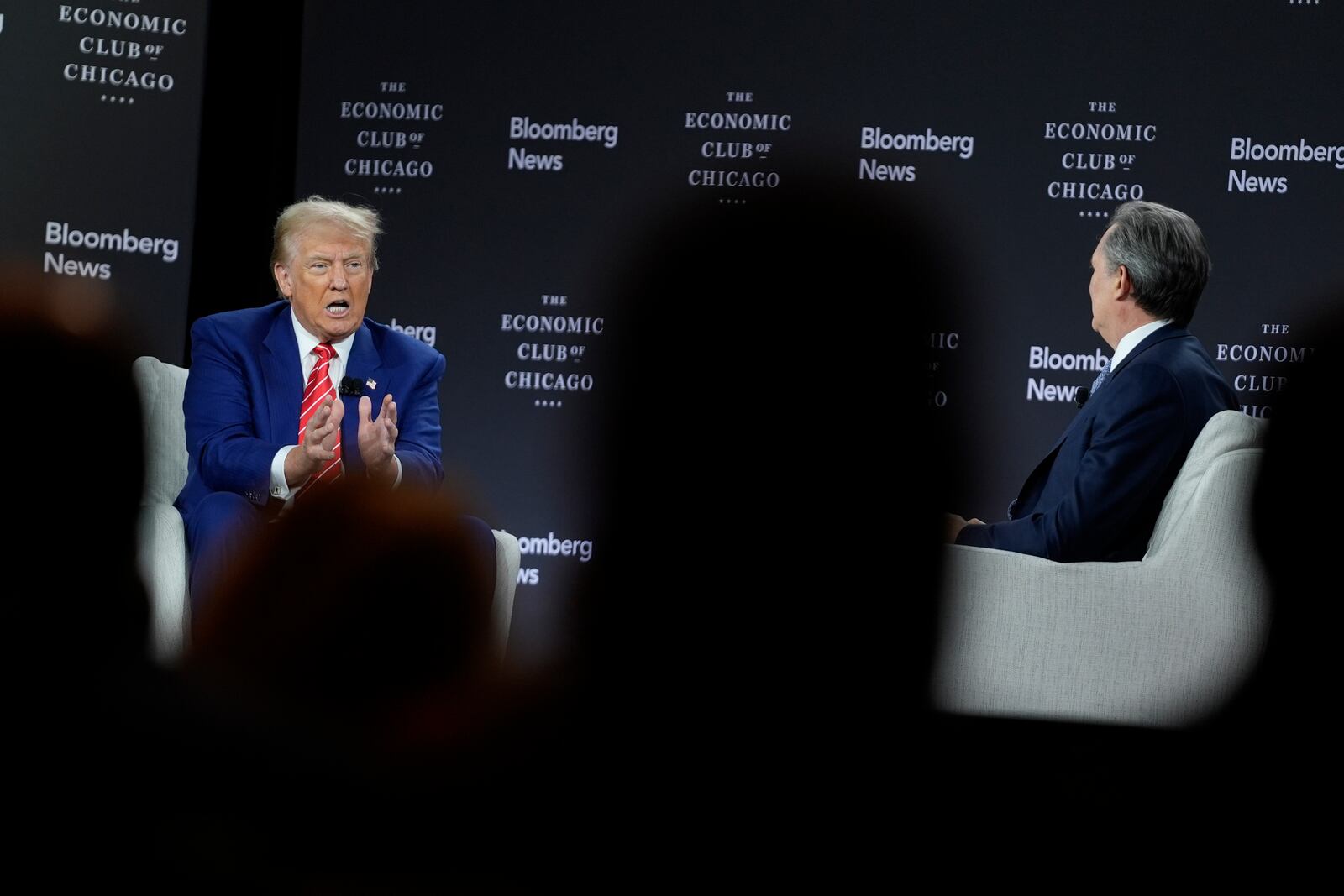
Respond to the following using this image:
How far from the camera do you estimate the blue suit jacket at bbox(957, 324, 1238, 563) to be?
7.77 ft

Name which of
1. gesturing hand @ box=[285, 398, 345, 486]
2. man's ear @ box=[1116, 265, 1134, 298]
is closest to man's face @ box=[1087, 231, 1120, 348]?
man's ear @ box=[1116, 265, 1134, 298]

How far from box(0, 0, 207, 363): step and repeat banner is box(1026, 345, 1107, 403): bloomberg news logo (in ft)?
9.33

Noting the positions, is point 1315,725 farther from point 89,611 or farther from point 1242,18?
point 1242,18

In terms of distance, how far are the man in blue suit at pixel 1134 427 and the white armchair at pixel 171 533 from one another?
0.97 metres

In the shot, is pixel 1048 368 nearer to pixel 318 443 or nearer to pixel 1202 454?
pixel 1202 454

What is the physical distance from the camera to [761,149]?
15.3 feet

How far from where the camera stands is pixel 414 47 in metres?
4.86

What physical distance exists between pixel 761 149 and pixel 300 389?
2.24m

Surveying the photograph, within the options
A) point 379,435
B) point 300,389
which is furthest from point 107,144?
point 379,435

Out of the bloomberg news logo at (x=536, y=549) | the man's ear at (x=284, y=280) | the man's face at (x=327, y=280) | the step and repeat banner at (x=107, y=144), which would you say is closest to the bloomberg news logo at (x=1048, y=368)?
the bloomberg news logo at (x=536, y=549)

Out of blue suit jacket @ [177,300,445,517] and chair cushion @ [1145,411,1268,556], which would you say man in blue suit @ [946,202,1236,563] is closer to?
chair cushion @ [1145,411,1268,556]

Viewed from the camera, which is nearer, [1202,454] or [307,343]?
[1202,454]

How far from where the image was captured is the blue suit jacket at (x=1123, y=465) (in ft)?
7.77

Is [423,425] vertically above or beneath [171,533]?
above
